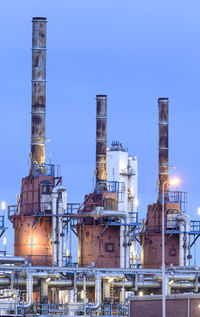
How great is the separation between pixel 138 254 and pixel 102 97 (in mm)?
22633

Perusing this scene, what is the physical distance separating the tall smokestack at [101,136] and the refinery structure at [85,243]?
89 millimetres

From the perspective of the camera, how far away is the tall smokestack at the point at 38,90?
273 ft

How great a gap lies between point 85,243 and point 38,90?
42.4ft

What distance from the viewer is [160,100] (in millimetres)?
97562

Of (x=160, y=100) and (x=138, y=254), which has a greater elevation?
(x=160, y=100)

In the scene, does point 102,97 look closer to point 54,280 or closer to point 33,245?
point 33,245

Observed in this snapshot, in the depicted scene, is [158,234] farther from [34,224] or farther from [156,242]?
[34,224]

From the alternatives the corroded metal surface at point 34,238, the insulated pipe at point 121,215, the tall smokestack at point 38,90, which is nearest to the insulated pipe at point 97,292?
the corroded metal surface at point 34,238

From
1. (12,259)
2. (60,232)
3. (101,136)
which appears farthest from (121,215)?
(101,136)

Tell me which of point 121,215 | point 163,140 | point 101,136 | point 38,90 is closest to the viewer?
point 121,215

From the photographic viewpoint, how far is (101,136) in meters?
94.7

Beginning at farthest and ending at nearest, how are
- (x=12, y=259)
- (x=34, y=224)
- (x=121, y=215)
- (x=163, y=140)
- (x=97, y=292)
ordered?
(x=163, y=140) < (x=121, y=215) < (x=34, y=224) < (x=12, y=259) < (x=97, y=292)

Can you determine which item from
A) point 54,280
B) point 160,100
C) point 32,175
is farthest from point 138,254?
point 54,280

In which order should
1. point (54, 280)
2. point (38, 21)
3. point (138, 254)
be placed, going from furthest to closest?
point (138, 254)
point (38, 21)
point (54, 280)
